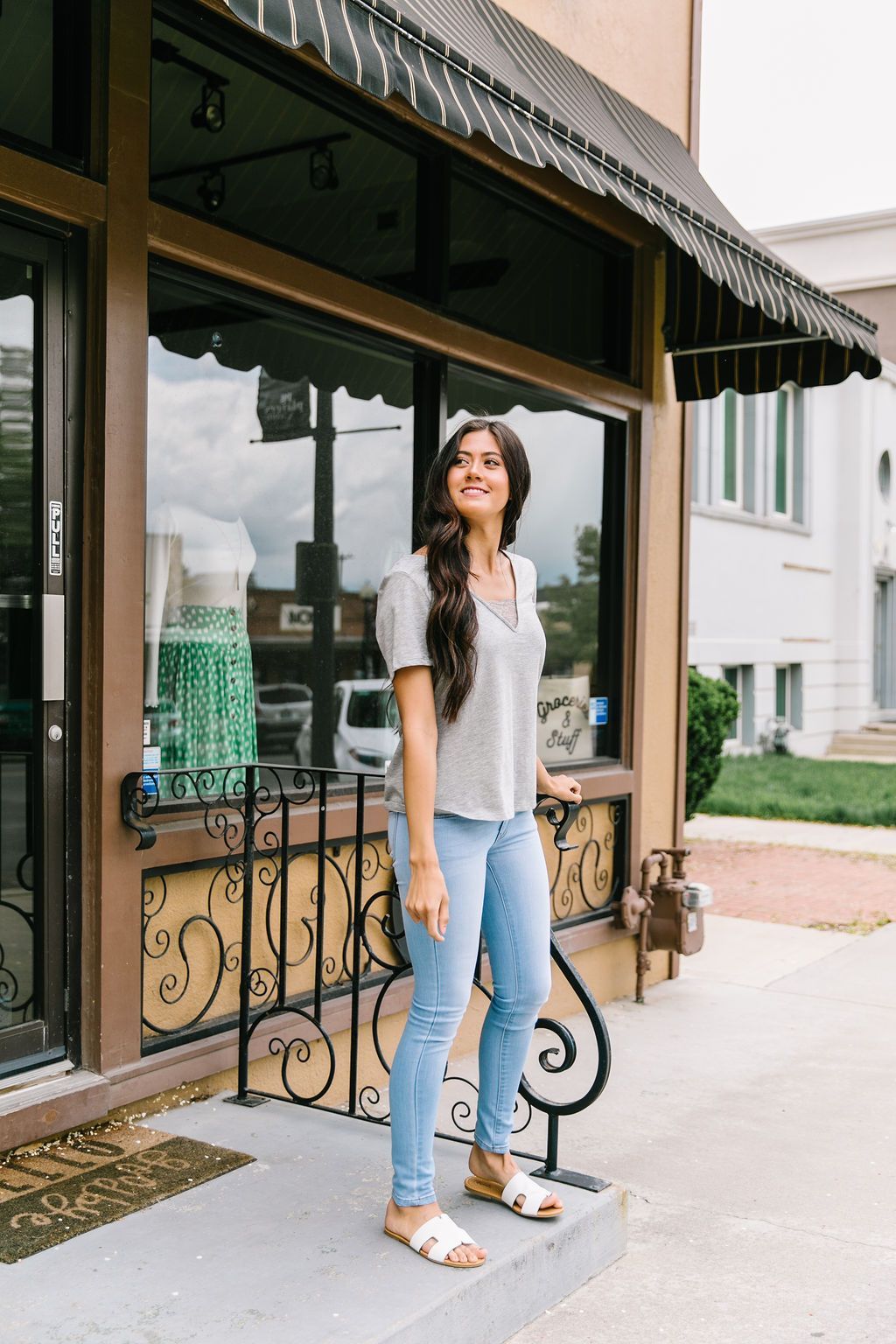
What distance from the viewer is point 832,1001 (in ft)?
21.2

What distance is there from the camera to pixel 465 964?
299cm

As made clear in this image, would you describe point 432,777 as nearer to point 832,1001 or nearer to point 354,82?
point 354,82

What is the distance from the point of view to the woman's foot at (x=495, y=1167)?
3285 mm

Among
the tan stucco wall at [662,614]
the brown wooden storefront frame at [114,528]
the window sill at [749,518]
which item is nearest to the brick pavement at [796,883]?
the tan stucco wall at [662,614]

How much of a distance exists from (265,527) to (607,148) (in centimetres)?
173

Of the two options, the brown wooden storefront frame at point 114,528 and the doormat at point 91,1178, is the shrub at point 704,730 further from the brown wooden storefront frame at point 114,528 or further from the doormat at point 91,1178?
the doormat at point 91,1178

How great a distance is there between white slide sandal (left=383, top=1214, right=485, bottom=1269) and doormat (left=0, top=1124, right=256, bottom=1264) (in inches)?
27.0

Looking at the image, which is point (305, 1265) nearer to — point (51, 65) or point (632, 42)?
point (51, 65)

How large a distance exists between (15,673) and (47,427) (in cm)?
68

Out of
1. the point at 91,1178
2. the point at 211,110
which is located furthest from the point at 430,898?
the point at 211,110

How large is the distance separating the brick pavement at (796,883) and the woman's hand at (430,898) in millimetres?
5969

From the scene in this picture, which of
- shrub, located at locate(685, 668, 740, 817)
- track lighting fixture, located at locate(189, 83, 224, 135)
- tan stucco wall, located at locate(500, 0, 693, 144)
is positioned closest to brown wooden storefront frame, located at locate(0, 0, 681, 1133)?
track lighting fixture, located at locate(189, 83, 224, 135)

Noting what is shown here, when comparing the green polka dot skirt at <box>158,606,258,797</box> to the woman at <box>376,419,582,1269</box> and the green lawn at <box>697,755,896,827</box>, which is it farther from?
the green lawn at <box>697,755,896,827</box>

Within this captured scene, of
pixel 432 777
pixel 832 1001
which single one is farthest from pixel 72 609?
pixel 832 1001
